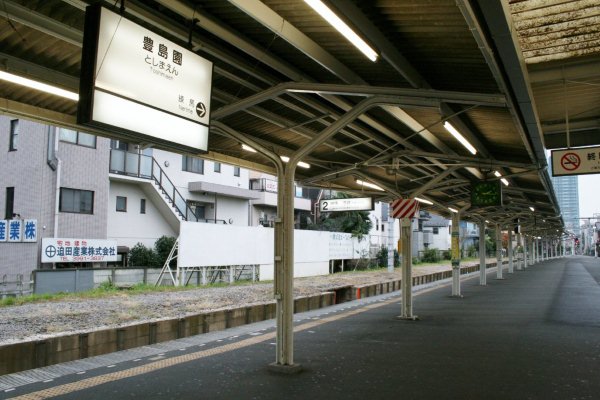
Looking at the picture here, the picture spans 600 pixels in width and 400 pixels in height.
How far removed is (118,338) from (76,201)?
13.3 metres

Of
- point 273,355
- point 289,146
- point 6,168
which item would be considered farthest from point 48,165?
point 273,355

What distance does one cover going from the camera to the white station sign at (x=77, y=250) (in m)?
17.3

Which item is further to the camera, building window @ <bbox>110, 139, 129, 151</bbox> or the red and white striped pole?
building window @ <bbox>110, 139, 129, 151</bbox>

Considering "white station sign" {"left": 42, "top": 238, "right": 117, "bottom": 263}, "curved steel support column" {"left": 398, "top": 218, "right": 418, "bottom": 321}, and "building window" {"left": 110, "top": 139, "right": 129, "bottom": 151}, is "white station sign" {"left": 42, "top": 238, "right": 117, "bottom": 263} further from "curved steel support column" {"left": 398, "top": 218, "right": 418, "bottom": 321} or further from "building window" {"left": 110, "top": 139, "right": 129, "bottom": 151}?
"curved steel support column" {"left": 398, "top": 218, "right": 418, "bottom": 321}

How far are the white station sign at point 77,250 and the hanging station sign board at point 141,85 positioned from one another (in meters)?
14.9

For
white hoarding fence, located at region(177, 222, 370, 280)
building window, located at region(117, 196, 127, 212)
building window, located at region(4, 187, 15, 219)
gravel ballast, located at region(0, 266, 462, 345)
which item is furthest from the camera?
building window, located at region(117, 196, 127, 212)

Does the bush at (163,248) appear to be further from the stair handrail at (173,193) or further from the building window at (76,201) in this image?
the building window at (76,201)

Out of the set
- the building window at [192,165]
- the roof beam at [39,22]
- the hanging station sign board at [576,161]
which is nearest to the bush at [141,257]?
the building window at [192,165]

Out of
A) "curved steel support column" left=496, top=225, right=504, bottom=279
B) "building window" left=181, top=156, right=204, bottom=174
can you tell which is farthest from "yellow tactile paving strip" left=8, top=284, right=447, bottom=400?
"curved steel support column" left=496, top=225, right=504, bottom=279

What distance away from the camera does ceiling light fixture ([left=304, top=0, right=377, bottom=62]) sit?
13.8 feet

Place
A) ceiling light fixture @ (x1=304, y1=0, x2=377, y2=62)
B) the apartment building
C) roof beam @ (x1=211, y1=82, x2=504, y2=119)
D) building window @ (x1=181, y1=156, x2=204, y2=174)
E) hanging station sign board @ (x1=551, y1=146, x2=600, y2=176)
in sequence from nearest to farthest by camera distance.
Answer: ceiling light fixture @ (x1=304, y1=0, x2=377, y2=62)
roof beam @ (x1=211, y1=82, x2=504, y2=119)
hanging station sign board @ (x1=551, y1=146, x2=600, y2=176)
the apartment building
building window @ (x1=181, y1=156, x2=204, y2=174)

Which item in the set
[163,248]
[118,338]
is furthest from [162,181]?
[118,338]

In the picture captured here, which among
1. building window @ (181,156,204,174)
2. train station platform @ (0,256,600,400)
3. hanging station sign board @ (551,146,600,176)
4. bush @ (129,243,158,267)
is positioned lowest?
train station platform @ (0,256,600,400)

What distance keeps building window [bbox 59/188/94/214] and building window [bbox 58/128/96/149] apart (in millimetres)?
1846
